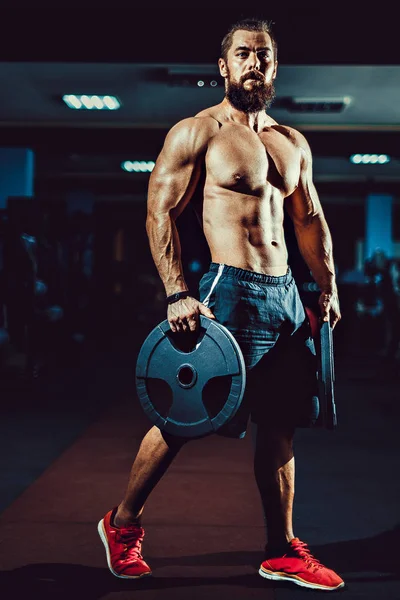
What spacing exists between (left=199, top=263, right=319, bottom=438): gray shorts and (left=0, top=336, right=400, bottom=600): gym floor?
0.49 meters

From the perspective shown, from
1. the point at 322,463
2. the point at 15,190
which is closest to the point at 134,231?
the point at 15,190

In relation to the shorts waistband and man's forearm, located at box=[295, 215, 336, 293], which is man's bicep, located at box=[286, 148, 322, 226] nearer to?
man's forearm, located at box=[295, 215, 336, 293]

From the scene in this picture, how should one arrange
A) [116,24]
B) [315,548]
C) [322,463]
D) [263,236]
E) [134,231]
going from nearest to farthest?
1. [263,236]
2. [315,548]
3. [322,463]
4. [116,24]
5. [134,231]

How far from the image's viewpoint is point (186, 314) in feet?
6.09

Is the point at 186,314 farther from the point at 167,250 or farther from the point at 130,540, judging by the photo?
the point at 130,540

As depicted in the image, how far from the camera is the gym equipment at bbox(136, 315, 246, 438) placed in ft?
5.90

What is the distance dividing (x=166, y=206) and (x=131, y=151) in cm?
736

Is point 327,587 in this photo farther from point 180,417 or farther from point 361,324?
point 361,324

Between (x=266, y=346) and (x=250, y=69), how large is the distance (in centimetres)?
77

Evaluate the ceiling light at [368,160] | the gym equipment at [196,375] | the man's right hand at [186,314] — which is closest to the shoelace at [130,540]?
the gym equipment at [196,375]

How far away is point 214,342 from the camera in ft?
5.99

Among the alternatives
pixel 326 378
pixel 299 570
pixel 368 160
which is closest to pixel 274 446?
pixel 326 378

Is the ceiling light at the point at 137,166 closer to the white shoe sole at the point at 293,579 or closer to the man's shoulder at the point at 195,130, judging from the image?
the man's shoulder at the point at 195,130

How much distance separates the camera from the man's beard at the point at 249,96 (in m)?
1.93
